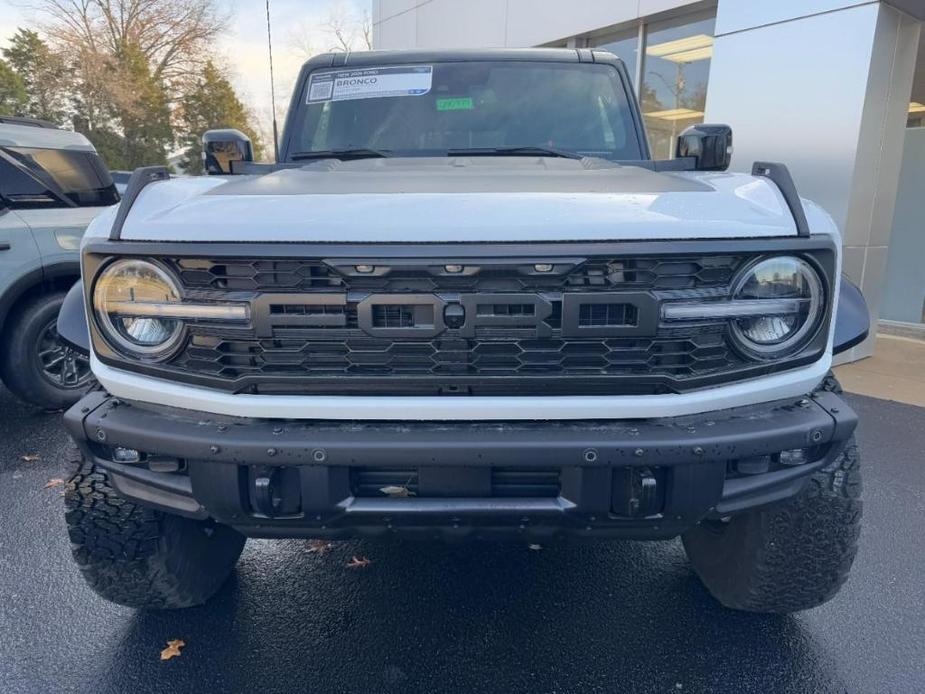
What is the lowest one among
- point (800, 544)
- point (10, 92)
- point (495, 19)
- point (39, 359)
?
Answer: point (39, 359)

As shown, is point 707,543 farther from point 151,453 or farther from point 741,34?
point 741,34

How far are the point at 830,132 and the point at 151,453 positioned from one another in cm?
613

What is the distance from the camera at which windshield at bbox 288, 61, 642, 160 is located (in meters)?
3.14

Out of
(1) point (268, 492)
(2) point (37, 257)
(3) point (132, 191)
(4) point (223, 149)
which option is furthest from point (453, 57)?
(2) point (37, 257)

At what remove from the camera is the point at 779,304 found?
5.67ft

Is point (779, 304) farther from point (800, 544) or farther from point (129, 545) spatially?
point (129, 545)

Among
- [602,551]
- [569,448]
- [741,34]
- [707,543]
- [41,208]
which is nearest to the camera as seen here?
[569,448]

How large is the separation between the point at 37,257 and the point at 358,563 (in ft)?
10.3

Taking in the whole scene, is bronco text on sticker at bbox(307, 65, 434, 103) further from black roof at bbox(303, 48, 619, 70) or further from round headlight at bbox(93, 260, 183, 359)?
round headlight at bbox(93, 260, 183, 359)

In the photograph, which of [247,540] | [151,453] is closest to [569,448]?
[151,453]

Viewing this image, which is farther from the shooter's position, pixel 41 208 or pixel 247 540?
pixel 41 208

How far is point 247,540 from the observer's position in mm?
2982

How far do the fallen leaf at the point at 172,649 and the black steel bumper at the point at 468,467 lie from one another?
2.55 ft

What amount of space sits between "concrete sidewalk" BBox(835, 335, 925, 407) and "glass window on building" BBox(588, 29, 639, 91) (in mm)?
4944
